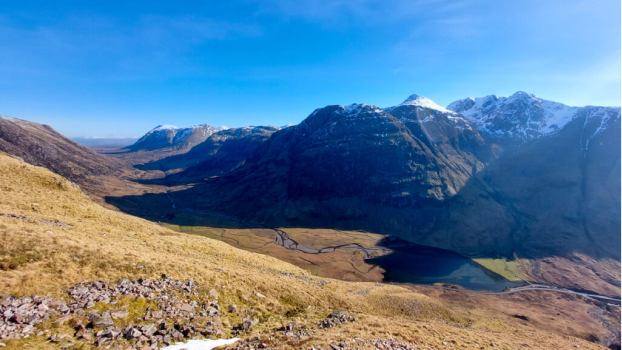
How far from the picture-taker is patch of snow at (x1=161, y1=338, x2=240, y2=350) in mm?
16859

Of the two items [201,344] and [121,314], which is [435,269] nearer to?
[201,344]

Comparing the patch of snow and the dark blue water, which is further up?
the patch of snow

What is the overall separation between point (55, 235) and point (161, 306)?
15.5m

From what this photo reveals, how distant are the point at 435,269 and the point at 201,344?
150928mm

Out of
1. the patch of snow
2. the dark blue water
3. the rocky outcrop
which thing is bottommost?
the dark blue water

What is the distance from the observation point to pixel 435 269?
141 m

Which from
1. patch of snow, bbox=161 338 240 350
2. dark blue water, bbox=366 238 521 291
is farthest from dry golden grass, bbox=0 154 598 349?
dark blue water, bbox=366 238 521 291

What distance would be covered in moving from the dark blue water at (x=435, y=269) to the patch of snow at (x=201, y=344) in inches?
4546

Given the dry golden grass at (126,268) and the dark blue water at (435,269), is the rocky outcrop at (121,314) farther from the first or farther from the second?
the dark blue water at (435,269)

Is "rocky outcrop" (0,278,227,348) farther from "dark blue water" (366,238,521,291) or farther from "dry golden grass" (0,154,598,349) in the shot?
"dark blue water" (366,238,521,291)

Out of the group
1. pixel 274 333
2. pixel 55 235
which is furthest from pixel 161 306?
pixel 55 235

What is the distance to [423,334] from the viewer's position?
91.1ft

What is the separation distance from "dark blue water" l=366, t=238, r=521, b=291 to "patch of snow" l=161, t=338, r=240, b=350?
11548 centimetres

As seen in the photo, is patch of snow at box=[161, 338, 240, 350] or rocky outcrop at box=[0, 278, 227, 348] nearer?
rocky outcrop at box=[0, 278, 227, 348]
